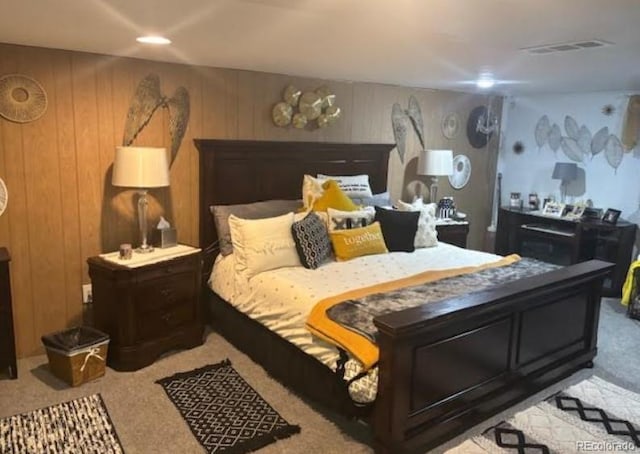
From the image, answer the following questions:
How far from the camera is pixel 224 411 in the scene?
286 centimetres

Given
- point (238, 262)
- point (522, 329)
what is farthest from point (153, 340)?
point (522, 329)

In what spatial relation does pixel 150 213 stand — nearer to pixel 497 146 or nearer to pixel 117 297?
pixel 117 297

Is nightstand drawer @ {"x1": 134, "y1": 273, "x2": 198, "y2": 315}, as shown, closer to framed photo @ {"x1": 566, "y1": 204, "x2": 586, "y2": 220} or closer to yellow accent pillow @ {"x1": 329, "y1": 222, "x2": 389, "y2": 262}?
yellow accent pillow @ {"x1": 329, "y1": 222, "x2": 389, "y2": 262}

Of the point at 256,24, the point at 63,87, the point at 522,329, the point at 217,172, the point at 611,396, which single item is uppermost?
the point at 256,24

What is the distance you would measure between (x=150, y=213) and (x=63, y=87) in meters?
1.00

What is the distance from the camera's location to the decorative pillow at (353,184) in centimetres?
448

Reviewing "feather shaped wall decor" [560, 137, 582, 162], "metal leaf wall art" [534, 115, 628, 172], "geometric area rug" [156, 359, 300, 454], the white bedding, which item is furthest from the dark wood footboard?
"feather shaped wall decor" [560, 137, 582, 162]

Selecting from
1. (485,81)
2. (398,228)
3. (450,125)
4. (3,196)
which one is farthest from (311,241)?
(450,125)

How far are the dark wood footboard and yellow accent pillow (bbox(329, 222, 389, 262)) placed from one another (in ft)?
3.83

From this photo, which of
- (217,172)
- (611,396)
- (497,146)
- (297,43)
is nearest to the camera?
(297,43)

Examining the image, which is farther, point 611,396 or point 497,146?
point 497,146

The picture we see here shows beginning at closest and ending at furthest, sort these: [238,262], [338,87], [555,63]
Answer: [555,63], [238,262], [338,87]

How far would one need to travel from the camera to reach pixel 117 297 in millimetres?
3180

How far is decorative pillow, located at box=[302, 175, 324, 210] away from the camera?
13.5 ft
